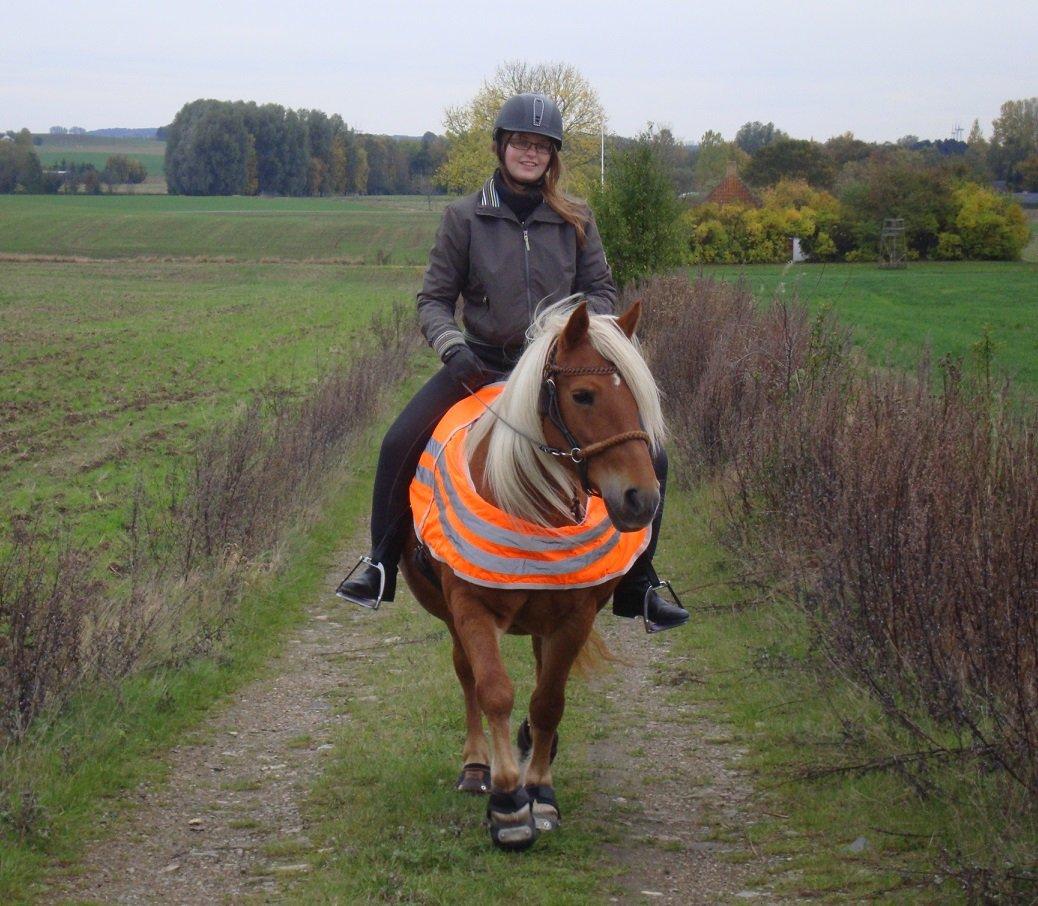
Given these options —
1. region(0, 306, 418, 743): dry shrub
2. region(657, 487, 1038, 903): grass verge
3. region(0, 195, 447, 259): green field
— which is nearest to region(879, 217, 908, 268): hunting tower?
region(0, 195, 447, 259): green field

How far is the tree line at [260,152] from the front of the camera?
11388cm

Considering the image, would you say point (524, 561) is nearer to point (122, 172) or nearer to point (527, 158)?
point (527, 158)

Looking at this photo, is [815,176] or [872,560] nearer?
[872,560]

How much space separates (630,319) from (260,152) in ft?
392

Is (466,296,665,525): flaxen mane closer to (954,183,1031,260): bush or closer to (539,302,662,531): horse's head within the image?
(539,302,662,531): horse's head

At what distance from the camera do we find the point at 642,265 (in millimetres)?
21203

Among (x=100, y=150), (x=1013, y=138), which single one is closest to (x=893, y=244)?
(x=1013, y=138)

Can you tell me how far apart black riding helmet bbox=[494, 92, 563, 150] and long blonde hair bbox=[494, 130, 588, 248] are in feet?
0.23

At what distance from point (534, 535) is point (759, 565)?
157 inches

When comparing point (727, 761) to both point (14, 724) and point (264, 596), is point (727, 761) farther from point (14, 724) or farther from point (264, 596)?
point (264, 596)

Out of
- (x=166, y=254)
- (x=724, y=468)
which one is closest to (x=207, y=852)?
(x=724, y=468)

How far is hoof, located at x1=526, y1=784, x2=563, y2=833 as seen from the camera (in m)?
5.07

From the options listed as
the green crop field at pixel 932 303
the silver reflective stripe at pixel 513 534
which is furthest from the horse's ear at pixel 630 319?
the green crop field at pixel 932 303

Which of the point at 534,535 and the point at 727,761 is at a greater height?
the point at 534,535
